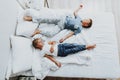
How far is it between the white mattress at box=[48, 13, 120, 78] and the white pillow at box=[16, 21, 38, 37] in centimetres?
52

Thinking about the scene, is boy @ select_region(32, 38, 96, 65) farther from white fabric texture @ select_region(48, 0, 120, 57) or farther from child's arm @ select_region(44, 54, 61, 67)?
white fabric texture @ select_region(48, 0, 120, 57)

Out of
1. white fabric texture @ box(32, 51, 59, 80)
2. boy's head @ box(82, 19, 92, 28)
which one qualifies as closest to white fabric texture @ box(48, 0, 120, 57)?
boy's head @ box(82, 19, 92, 28)

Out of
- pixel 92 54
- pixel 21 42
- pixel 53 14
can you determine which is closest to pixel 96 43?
pixel 92 54

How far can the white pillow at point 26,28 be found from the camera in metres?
2.17

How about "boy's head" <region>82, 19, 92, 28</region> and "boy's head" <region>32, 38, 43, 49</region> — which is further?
"boy's head" <region>82, 19, 92, 28</region>

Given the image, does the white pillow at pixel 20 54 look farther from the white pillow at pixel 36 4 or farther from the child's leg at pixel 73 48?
the white pillow at pixel 36 4

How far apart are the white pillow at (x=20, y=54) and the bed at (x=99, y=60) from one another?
0.05m

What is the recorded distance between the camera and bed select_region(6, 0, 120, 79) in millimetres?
2068

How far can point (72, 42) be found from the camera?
2221mm

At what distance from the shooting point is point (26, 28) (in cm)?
220

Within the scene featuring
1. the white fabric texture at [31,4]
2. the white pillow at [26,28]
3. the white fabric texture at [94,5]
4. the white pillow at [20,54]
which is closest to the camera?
the white pillow at [20,54]

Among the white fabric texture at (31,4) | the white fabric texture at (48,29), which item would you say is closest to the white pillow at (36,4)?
the white fabric texture at (31,4)

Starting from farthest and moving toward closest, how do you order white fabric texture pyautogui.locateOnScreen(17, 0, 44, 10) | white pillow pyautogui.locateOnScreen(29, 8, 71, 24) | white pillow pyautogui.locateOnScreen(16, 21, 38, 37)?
white fabric texture pyautogui.locateOnScreen(17, 0, 44, 10), white pillow pyautogui.locateOnScreen(29, 8, 71, 24), white pillow pyautogui.locateOnScreen(16, 21, 38, 37)

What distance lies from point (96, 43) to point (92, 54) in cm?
16
